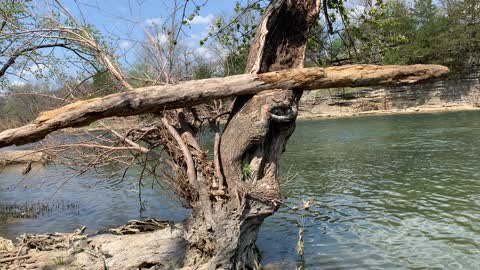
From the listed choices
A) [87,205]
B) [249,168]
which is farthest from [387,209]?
[87,205]

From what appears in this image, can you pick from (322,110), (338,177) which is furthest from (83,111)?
(322,110)

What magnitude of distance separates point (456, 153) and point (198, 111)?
12.8 metres

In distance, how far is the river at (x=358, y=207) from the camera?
739 centimetres

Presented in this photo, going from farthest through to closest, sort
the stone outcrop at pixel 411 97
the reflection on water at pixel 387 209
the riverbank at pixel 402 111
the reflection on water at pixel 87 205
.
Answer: the stone outcrop at pixel 411 97
the riverbank at pixel 402 111
the reflection on water at pixel 87 205
the reflection on water at pixel 387 209

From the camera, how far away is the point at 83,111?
5.43 metres

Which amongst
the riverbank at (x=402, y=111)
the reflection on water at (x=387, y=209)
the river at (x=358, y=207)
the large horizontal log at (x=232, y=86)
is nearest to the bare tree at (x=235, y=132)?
the large horizontal log at (x=232, y=86)

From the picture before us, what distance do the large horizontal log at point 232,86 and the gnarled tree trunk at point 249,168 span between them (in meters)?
0.20

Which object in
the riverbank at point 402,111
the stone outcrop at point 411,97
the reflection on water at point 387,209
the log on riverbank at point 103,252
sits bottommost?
the reflection on water at point 387,209

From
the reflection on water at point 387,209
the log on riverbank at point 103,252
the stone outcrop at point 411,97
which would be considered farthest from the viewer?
the stone outcrop at point 411,97

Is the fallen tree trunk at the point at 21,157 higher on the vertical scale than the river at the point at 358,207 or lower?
higher

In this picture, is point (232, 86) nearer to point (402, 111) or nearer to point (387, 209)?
point (387, 209)

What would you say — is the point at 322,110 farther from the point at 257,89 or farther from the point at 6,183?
the point at 257,89

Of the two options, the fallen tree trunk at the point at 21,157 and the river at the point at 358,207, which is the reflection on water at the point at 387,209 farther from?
the fallen tree trunk at the point at 21,157

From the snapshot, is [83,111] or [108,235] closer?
[83,111]
